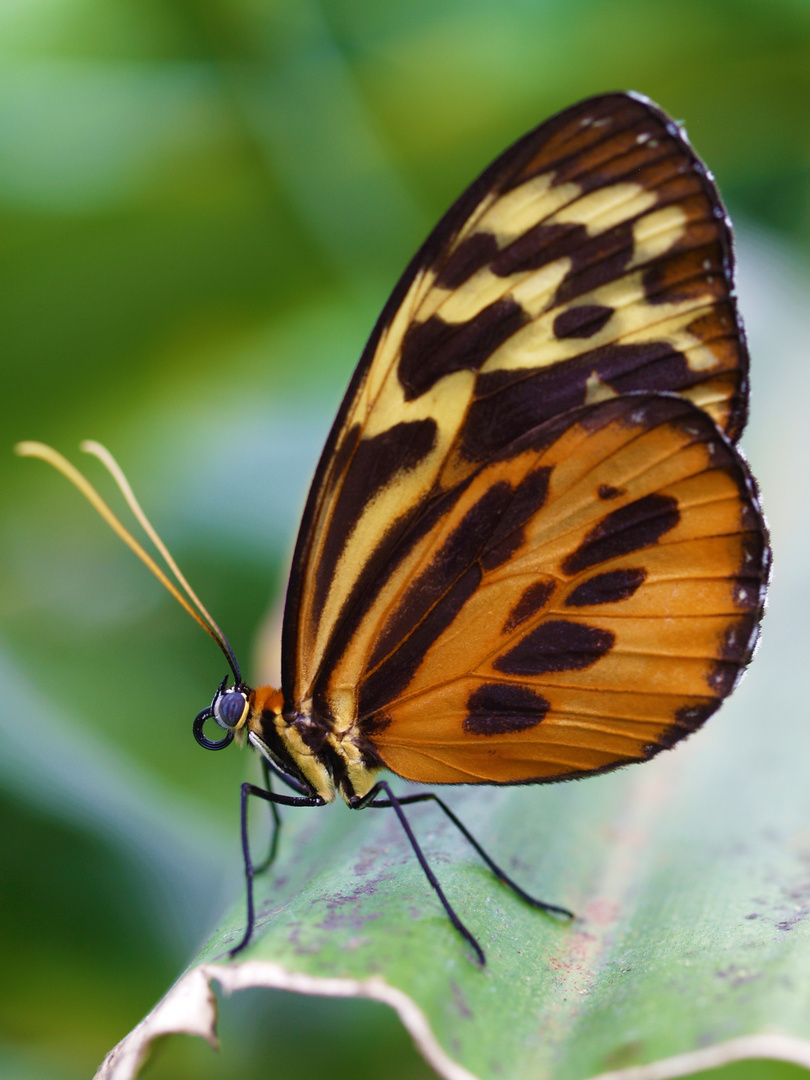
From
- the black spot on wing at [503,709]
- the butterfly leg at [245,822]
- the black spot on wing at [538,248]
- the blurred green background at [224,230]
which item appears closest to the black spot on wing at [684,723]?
the black spot on wing at [503,709]

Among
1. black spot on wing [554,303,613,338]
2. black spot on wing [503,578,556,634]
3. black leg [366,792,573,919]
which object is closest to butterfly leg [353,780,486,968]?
black leg [366,792,573,919]

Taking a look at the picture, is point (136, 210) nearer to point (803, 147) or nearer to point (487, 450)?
point (487, 450)

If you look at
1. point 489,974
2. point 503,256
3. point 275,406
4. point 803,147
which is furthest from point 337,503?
point 803,147

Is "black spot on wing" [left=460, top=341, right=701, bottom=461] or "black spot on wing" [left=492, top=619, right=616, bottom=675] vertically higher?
"black spot on wing" [left=460, top=341, right=701, bottom=461]

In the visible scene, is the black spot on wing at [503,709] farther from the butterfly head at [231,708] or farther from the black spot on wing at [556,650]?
the butterfly head at [231,708]

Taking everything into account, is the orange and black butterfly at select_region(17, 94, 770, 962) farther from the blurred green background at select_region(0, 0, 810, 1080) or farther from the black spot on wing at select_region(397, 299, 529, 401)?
the blurred green background at select_region(0, 0, 810, 1080)

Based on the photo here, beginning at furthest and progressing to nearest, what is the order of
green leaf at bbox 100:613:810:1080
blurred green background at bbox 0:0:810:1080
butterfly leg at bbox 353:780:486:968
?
blurred green background at bbox 0:0:810:1080, butterfly leg at bbox 353:780:486:968, green leaf at bbox 100:613:810:1080
